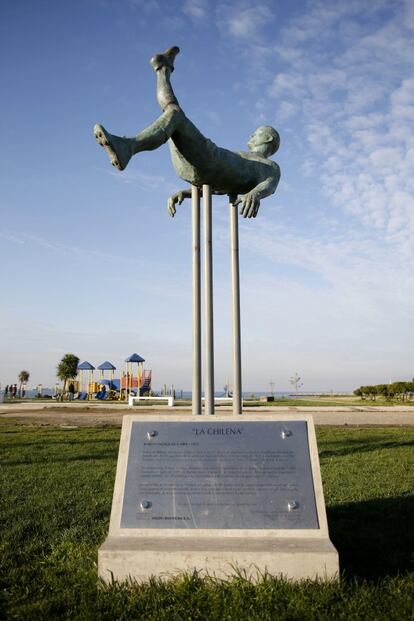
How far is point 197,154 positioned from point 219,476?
2.87 metres

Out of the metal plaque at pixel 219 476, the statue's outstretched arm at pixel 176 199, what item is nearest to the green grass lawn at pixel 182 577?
the metal plaque at pixel 219 476

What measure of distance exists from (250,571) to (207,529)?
384 millimetres

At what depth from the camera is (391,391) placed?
3688cm

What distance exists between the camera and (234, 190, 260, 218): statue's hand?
4719 mm

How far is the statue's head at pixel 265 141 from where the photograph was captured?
5.25 metres

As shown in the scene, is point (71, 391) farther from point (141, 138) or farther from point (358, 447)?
point (141, 138)

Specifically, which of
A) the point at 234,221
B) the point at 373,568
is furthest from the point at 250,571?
the point at 234,221

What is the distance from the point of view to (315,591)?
2939 millimetres

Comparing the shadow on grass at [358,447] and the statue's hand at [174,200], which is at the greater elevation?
the statue's hand at [174,200]

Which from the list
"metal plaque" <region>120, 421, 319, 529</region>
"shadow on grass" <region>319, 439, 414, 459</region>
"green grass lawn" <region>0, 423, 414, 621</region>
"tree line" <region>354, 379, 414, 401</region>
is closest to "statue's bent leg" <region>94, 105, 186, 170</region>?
"metal plaque" <region>120, 421, 319, 529</region>

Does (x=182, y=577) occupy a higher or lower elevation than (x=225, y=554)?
lower

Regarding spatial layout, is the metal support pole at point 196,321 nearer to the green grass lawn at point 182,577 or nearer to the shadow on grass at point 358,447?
the green grass lawn at point 182,577

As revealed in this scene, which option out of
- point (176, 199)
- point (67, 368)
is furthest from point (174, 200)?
point (67, 368)

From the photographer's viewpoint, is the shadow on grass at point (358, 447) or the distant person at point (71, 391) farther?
the distant person at point (71, 391)
